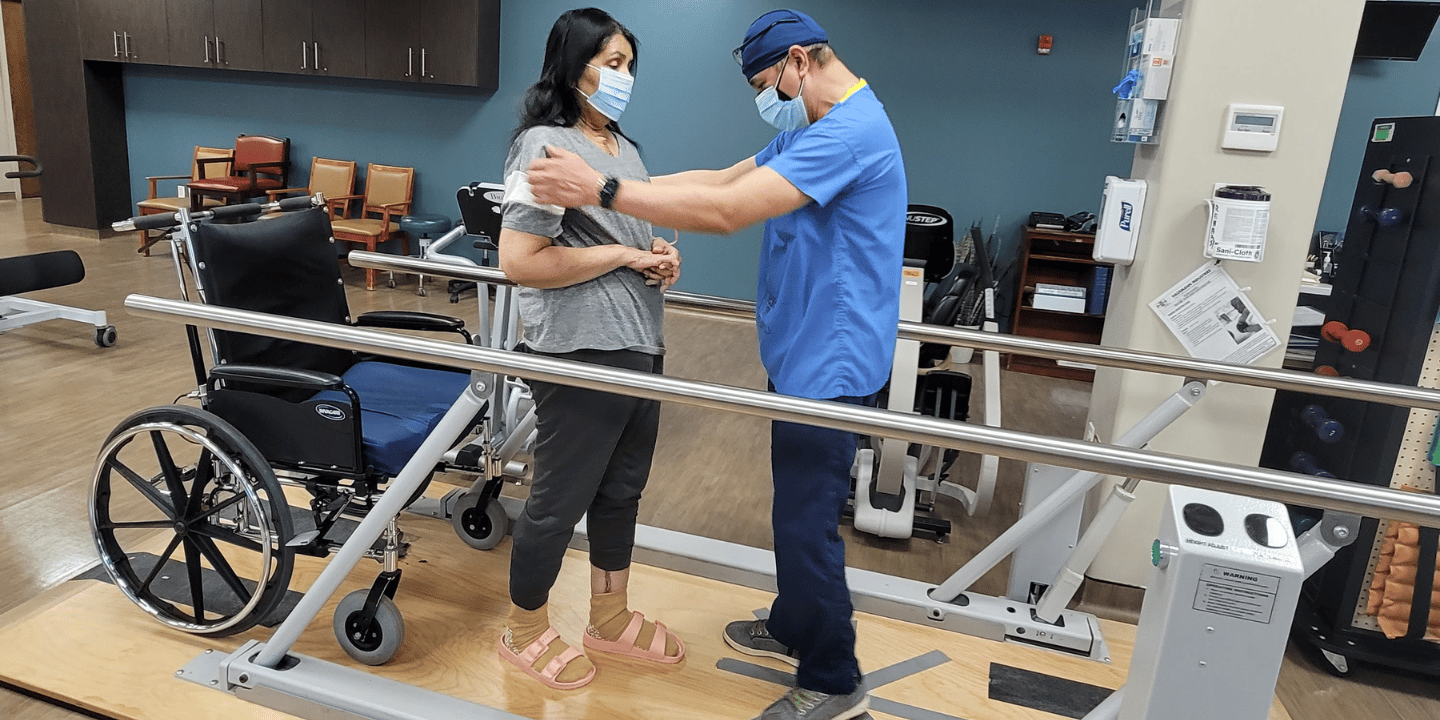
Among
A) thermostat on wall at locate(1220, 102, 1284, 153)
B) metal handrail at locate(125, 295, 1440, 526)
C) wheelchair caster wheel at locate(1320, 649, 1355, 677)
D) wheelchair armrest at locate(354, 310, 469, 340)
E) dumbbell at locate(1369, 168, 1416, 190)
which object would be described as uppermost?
thermostat on wall at locate(1220, 102, 1284, 153)

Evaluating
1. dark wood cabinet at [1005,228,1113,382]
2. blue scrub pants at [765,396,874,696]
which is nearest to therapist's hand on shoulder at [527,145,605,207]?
blue scrub pants at [765,396,874,696]

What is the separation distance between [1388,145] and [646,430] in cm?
221

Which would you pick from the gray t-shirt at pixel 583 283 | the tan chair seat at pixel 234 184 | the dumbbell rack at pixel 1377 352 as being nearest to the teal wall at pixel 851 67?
the tan chair seat at pixel 234 184

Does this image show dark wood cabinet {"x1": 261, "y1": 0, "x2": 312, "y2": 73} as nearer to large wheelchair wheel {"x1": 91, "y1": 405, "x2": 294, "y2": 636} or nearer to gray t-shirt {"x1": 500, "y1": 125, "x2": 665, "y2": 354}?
large wheelchair wheel {"x1": 91, "y1": 405, "x2": 294, "y2": 636}

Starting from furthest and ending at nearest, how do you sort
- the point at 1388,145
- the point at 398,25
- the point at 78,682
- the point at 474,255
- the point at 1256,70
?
the point at 474,255
the point at 398,25
the point at 1388,145
the point at 1256,70
the point at 78,682

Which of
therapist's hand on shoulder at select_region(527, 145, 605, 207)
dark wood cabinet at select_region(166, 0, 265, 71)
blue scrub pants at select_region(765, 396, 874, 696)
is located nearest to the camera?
therapist's hand on shoulder at select_region(527, 145, 605, 207)

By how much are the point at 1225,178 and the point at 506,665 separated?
2164 mm

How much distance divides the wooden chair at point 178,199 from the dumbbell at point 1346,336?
6970 millimetres

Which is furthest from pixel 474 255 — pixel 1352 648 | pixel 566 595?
pixel 1352 648

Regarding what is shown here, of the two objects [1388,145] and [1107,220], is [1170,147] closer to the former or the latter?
[1107,220]

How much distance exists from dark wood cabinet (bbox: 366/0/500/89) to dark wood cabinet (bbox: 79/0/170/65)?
1.93 meters

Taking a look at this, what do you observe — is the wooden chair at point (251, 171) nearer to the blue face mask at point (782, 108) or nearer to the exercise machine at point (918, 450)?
the exercise machine at point (918, 450)

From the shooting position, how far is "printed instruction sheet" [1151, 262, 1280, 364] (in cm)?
234

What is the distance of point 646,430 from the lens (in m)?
1.92
